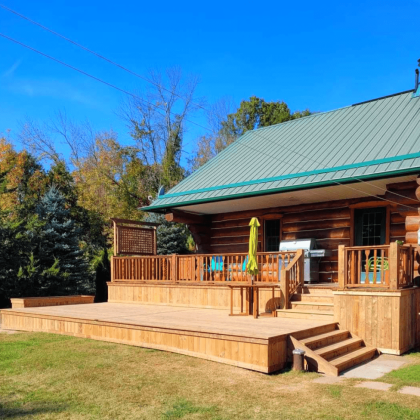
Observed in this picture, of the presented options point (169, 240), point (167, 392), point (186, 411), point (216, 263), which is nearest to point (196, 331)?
point (167, 392)

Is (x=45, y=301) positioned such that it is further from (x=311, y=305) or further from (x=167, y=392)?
(x=167, y=392)

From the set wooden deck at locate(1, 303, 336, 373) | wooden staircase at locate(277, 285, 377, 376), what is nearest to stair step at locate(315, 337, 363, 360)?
wooden staircase at locate(277, 285, 377, 376)

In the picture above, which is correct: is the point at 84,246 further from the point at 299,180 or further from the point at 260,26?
the point at 299,180

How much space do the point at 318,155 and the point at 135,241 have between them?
652 centimetres

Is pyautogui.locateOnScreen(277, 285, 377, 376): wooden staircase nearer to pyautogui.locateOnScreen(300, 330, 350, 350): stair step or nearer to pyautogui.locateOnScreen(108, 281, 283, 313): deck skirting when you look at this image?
pyautogui.locateOnScreen(300, 330, 350, 350): stair step

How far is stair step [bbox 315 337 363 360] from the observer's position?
7.54 meters

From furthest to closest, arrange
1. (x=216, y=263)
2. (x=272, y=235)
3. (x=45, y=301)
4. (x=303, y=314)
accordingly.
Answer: (x=272, y=235), (x=45, y=301), (x=216, y=263), (x=303, y=314)

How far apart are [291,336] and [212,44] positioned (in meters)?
16.8

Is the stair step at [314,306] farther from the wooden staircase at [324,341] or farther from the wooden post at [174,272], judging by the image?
the wooden post at [174,272]

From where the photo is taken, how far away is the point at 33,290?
17.6 metres

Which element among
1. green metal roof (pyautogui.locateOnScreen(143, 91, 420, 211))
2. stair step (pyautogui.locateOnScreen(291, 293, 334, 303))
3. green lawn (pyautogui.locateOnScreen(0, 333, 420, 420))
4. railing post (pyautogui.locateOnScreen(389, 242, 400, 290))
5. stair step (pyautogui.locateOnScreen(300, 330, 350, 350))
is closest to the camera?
green lawn (pyautogui.locateOnScreen(0, 333, 420, 420))

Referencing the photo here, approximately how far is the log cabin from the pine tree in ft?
12.9

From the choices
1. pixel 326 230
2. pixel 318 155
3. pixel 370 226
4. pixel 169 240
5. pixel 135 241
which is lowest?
pixel 169 240

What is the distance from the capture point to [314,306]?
9.93 metres
